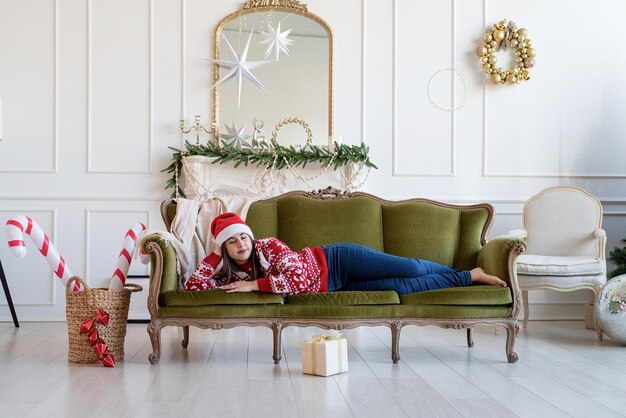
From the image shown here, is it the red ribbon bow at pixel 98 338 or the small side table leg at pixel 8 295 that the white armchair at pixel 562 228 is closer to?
the red ribbon bow at pixel 98 338

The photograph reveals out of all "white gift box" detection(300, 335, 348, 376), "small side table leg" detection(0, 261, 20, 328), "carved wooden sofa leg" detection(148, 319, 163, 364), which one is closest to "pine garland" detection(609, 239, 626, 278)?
"white gift box" detection(300, 335, 348, 376)

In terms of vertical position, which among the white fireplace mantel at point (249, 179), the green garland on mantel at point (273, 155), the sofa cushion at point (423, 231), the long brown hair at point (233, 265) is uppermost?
the green garland on mantel at point (273, 155)

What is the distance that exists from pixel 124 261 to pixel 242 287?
2.46 ft

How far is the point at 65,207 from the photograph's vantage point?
564 cm

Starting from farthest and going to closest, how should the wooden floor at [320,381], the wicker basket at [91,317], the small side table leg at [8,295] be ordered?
the small side table leg at [8,295], the wicker basket at [91,317], the wooden floor at [320,381]

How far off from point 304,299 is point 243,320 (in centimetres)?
34

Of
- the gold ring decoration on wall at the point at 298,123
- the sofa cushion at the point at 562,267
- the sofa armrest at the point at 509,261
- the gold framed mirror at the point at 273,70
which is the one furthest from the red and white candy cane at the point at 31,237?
the sofa cushion at the point at 562,267

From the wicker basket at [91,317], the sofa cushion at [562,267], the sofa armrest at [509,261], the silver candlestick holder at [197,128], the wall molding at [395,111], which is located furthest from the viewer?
the wall molding at [395,111]

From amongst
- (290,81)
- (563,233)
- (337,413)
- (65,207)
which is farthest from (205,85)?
(337,413)

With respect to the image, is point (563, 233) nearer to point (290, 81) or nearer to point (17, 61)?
point (290, 81)

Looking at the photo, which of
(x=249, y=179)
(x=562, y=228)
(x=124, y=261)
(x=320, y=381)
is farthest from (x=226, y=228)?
(x=562, y=228)

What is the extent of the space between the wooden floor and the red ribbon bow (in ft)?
0.21

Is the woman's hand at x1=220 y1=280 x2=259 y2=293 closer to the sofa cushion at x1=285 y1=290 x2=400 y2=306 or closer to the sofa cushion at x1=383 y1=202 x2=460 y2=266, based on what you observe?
the sofa cushion at x1=285 y1=290 x2=400 y2=306

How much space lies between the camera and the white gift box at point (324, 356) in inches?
136
